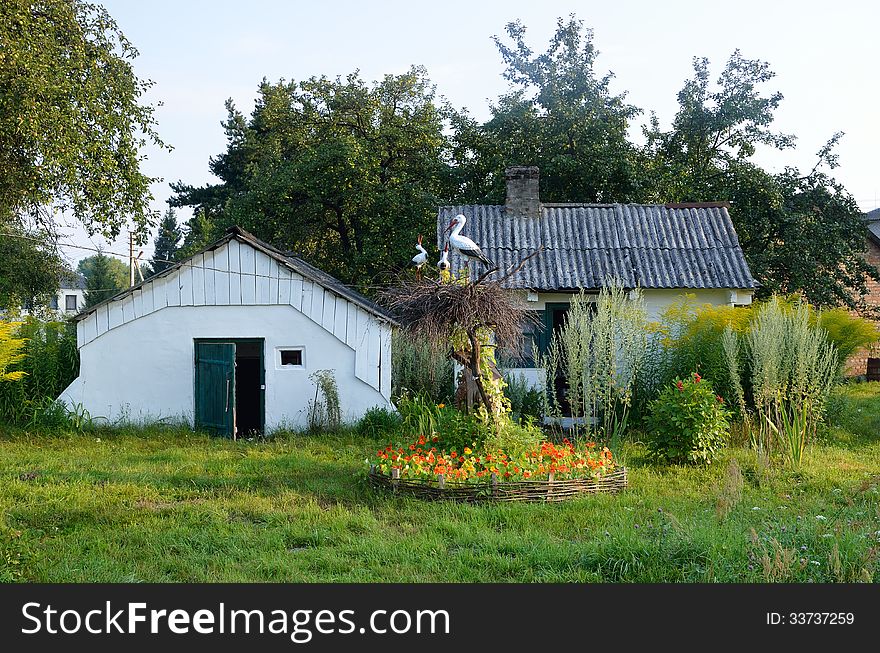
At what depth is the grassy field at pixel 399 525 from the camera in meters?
5.71

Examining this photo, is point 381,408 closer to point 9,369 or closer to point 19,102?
point 9,369

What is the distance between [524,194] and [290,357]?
21.4 feet

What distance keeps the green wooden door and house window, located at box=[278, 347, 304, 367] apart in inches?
36.3

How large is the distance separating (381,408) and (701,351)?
5.00 metres

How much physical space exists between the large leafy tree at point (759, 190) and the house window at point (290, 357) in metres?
11.6

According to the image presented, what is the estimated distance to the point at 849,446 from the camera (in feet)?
37.1

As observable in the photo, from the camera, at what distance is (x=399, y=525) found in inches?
285

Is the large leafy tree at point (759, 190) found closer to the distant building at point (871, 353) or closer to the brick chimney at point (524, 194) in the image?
the distant building at point (871, 353)

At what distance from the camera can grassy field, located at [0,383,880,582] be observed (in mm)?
5715

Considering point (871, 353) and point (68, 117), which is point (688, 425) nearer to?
point (68, 117)

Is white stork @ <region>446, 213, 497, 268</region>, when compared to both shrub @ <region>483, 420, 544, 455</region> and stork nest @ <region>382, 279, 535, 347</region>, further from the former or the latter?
shrub @ <region>483, 420, 544, 455</region>

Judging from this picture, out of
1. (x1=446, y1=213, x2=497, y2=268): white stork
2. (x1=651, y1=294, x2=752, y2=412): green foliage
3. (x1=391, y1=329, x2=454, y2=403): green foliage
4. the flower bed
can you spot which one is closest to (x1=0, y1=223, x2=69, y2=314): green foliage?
(x1=391, y1=329, x2=454, y2=403): green foliage

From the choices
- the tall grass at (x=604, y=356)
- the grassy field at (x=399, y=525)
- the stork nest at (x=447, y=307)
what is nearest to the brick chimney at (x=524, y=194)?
the tall grass at (x=604, y=356)
